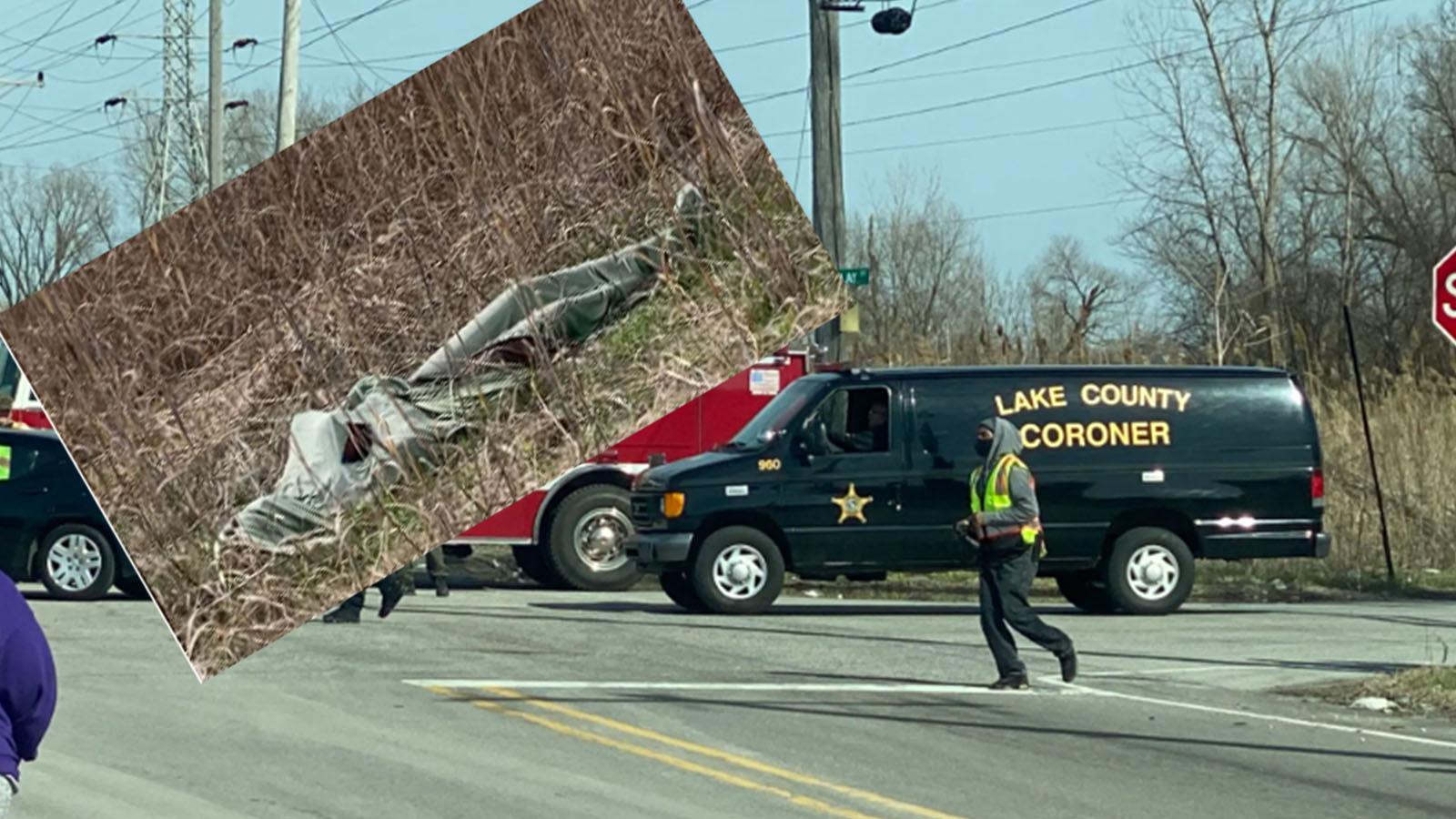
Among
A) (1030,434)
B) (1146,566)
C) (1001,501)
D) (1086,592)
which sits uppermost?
(1030,434)

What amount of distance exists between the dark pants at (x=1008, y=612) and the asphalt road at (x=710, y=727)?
0.31 metres

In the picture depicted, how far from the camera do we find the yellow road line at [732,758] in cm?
902

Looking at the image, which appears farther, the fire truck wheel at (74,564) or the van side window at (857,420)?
the fire truck wheel at (74,564)

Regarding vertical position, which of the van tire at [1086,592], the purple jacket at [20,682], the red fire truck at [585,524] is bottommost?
the van tire at [1086,592]

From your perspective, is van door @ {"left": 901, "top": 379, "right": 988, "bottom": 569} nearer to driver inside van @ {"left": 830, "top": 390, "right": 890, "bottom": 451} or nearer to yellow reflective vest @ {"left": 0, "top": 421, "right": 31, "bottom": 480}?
driver inside van @ {"left": 830, "top": 390, "right": 890, "bottom": 451}

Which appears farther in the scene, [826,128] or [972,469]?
[826,128]

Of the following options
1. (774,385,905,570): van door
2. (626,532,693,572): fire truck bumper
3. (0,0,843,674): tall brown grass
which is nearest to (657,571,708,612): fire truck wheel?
(626,532,693,572): fire truck bumper

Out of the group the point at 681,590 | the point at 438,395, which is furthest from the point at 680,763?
the point at 681,590

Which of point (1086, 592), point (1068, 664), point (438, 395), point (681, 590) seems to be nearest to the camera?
point (438, 395)

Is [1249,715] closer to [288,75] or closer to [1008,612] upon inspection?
[1008,612]

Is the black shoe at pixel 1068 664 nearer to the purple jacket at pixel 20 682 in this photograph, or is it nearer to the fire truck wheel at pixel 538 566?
the fire truck wheel at pixel 538 566

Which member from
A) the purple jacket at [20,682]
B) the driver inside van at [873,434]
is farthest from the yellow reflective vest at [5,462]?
the purple jacket at [20,682]

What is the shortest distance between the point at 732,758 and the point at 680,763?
0.30 m

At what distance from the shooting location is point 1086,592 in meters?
20.1
